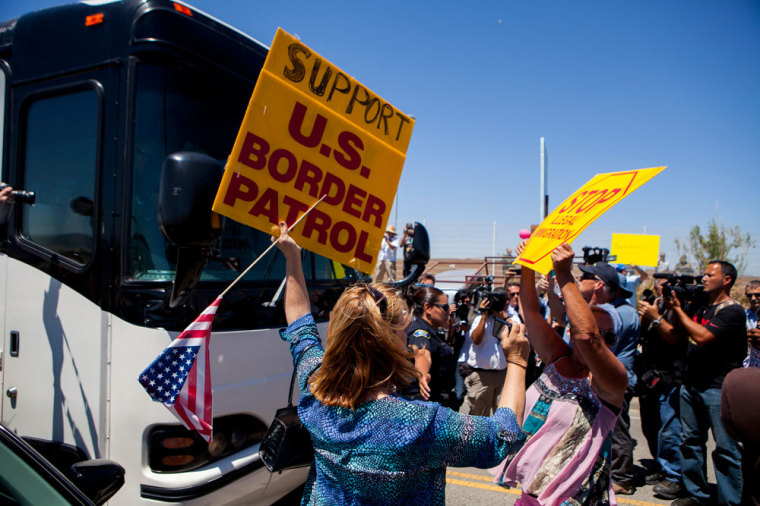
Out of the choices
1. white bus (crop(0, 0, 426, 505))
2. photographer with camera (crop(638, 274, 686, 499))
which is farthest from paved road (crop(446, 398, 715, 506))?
white bus (crop(0, 0, 426, 505))

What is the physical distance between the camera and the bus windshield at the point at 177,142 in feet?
8.54

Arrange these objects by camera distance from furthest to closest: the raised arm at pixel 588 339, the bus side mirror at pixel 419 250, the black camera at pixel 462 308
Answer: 1. the black camera at pixel 462 308
2. the bus side mirror at pixel 419 250
3. the raised arm at pixel 588 339

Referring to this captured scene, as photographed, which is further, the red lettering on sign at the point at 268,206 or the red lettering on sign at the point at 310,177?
the red lettering on sign at the point at 310,177

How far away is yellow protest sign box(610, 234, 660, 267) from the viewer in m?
6.72

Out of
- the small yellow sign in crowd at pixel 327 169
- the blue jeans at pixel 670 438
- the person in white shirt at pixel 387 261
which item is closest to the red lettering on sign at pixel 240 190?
the small yellow sign in crowd at pixel 327 169

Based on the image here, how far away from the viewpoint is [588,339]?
84.2 inches

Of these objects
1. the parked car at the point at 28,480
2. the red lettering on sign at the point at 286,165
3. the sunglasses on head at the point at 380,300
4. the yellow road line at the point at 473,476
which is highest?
the red lettering on sign at the point at 286,165

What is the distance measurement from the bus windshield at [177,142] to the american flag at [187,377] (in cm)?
60

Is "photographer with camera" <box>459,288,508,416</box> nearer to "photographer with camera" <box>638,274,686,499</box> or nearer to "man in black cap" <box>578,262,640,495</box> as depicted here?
"man in black cap" <box>578,262,640,495</box>

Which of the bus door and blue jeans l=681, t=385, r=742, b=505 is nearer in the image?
the bus door

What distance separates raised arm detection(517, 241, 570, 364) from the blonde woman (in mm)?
879

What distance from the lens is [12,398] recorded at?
111 inches

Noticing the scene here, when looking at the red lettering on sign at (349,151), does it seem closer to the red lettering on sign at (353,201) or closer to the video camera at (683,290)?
the red lettering on sign at (353,201)

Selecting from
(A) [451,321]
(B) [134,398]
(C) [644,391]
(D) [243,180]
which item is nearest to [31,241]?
(B) [134,398]
